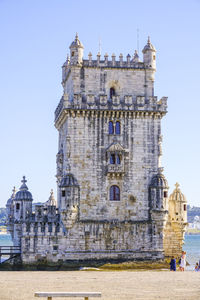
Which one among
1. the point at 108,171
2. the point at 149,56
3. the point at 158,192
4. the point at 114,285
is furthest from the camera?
the point at 149,56

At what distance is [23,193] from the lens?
53906mm

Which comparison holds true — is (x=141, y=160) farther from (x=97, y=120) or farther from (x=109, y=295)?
(x=109, y=295)

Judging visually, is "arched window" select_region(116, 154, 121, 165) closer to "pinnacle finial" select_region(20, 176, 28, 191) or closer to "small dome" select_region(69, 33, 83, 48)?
"pinnacle finial" select_region(20, 176, 28, 191)

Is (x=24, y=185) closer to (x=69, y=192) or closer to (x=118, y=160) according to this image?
(x=69, y=192)

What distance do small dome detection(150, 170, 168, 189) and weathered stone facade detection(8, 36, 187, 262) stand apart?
0.31 feet

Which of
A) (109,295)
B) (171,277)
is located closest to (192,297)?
(109,295)

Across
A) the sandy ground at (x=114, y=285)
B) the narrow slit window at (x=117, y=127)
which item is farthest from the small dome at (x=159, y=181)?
the sandy ground at (x=114, y=285)

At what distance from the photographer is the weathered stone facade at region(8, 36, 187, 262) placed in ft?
162

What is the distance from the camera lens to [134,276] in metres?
35.7

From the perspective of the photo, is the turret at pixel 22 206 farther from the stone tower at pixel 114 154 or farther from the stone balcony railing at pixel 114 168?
the stone balcony railing at pixel 114 168

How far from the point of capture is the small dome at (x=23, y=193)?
53625 mm

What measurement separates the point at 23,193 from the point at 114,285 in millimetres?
25067

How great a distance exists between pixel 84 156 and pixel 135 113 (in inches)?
258

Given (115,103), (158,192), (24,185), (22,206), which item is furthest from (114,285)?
(24,185)
